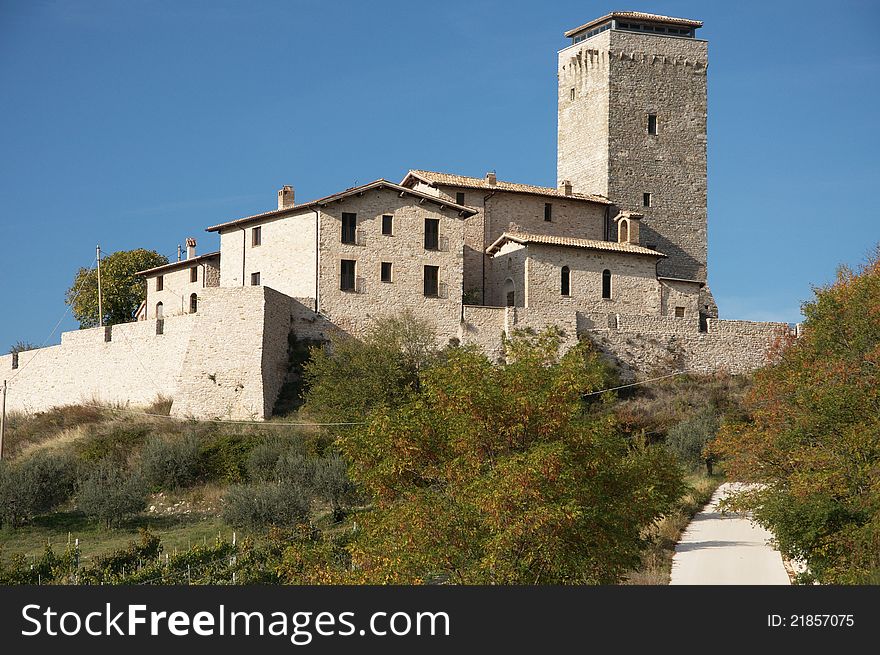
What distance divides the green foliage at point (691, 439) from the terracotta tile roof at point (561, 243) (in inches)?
352

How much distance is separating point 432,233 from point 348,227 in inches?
132

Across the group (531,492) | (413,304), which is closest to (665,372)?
(413,304)

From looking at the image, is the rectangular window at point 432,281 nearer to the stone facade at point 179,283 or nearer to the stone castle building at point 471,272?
the stone castle building at point 471,272

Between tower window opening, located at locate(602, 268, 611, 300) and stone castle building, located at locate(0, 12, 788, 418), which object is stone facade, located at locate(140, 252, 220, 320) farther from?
tower window opening, located at locate(602, 268, 611, 300)

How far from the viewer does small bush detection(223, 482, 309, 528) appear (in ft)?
105

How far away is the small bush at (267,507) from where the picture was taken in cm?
3191

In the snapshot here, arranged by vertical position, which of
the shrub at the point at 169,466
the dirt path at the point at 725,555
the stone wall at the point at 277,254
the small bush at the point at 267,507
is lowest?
the dirt path at the point at 725,555

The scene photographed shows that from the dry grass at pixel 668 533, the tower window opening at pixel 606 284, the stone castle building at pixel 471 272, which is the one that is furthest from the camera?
the tower window opening at pixel 606 284

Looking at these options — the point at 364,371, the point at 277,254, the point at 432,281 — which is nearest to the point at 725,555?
the point at 364,371

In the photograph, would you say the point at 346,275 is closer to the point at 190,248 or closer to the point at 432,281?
the point at 432,281

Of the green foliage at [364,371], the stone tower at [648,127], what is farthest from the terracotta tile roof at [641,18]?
the green foliage at [364,371]

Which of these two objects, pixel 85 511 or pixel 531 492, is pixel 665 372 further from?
pixel 531 492

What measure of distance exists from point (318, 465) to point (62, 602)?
2104 centimetres

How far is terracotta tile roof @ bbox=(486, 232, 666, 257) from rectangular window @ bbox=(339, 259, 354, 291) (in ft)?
21.9
